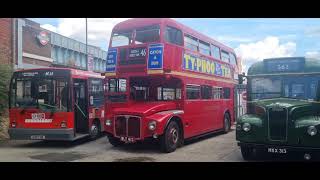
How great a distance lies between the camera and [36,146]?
13.5 metres

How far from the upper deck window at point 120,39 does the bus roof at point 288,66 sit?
4.33 meters

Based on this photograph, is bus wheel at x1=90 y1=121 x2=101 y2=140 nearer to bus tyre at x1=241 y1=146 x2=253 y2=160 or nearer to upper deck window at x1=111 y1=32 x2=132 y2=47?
upper deck window at x1=111 y1=32 x2=132 y2=47

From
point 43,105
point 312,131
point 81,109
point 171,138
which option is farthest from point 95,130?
point 312,131

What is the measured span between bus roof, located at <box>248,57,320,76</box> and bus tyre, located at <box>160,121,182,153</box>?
3.01 metres

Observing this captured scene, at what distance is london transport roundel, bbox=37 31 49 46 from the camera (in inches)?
1467

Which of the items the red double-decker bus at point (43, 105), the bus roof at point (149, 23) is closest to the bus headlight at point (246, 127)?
the bus roof at point (149, 23)

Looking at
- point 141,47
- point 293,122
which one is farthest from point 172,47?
point 293,122

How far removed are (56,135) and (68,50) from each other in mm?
33837

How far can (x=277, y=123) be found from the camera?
9547mm

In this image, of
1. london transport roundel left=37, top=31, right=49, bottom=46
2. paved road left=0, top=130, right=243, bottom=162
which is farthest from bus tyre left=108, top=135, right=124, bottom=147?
london transport roundel left=37, top=31, right=49, bottom=46

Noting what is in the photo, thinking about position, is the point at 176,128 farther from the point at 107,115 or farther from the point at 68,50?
the point at 68,50

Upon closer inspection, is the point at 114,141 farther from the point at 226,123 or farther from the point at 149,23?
the point at 226,123

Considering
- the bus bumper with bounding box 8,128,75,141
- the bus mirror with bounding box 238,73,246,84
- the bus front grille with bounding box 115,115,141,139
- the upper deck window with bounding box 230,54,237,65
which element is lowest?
the bus bumper with bounding box 8,128,75,141

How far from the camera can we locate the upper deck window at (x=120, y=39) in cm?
1294
